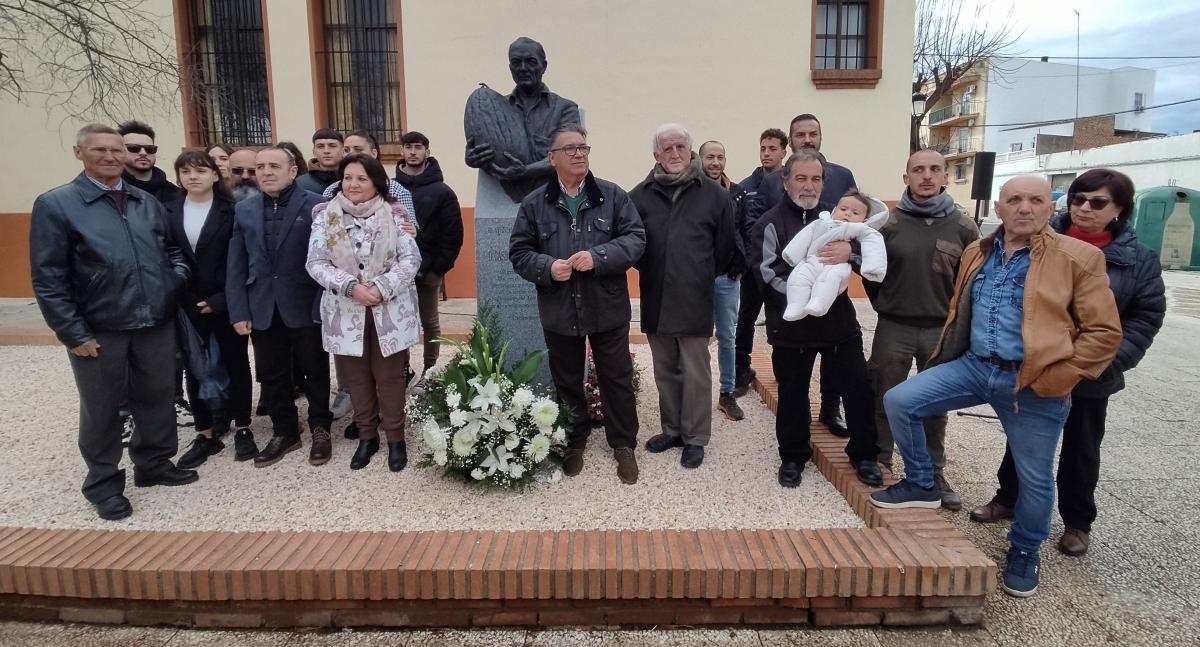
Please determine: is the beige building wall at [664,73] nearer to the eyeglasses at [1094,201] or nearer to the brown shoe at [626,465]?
the brown shoe at [626,465]

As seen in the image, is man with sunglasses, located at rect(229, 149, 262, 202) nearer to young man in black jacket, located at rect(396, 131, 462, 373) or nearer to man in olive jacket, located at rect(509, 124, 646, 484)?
young man in black jacket, located at rect(396, 131, 462, 373)

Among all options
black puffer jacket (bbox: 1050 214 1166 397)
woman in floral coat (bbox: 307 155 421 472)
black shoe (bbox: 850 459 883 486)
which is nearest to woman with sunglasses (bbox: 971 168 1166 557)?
black puffer jacket (bbox: 1050 214 1166 397)

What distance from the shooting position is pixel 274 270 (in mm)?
3742

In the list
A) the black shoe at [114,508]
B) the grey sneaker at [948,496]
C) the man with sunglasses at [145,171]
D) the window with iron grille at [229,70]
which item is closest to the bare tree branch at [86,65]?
the window with iron grille at [229,70]

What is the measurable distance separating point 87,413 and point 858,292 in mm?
9654

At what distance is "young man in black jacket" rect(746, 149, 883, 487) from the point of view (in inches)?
129

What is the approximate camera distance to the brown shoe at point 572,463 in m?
3.62

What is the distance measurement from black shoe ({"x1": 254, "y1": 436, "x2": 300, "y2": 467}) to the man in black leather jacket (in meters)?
0.62

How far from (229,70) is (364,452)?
28.3ft

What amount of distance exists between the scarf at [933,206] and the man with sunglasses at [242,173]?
159 inches

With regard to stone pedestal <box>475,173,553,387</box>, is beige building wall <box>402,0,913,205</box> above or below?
above

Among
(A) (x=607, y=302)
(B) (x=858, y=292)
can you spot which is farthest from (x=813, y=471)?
(B) (x=858, y=292)

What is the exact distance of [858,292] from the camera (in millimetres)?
10219

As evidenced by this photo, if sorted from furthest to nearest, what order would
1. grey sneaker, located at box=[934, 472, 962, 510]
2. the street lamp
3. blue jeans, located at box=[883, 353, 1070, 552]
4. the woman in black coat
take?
the street lamp
the woman in black coat
grey sneaker, located at box=[934, 472, 962, 510]
blue jeans, located at box=[883, 353, 1070, 552]
